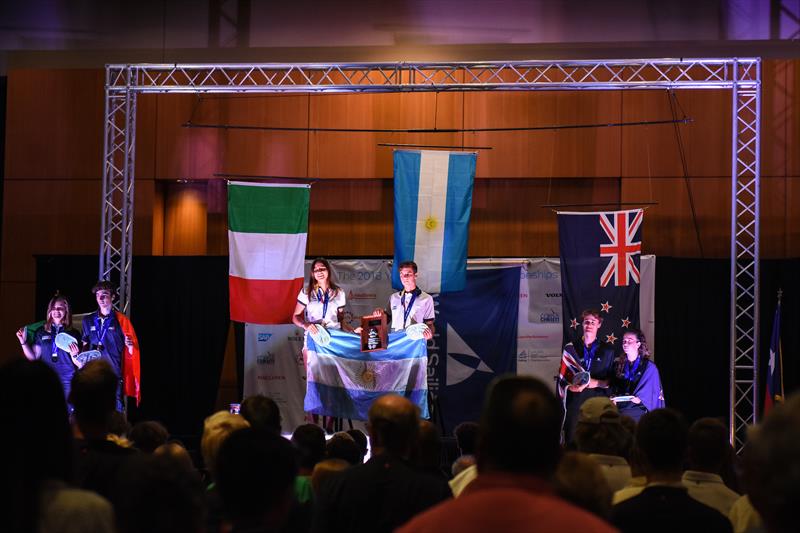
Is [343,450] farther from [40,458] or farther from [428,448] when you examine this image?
[40,458]

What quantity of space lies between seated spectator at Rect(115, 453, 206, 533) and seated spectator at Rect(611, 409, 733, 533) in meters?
1.48

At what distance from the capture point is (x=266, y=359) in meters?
11.9

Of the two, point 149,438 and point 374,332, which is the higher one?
point 374,332

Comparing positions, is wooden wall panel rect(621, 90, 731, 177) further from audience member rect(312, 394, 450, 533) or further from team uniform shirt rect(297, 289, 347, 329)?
audience member rect(312, 394, 450, 533)

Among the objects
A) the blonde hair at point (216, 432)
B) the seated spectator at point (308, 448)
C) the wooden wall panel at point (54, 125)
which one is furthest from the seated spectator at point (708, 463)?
the wooden wall panel at point (54, 125)

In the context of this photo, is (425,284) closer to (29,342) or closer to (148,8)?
(29,342)

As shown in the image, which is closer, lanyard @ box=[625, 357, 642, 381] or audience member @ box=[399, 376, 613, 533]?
audience member @ box=[399, 376, 613, 533]

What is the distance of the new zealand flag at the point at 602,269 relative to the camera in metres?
10.3

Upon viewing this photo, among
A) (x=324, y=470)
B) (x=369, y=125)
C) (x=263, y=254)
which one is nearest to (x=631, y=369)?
(x=263, y=254)

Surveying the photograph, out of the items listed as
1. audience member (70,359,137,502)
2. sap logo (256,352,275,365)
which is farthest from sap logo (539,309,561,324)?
audience member (70,359,137,502)

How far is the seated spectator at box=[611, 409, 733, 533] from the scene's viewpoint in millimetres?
2934

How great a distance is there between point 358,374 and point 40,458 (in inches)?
328

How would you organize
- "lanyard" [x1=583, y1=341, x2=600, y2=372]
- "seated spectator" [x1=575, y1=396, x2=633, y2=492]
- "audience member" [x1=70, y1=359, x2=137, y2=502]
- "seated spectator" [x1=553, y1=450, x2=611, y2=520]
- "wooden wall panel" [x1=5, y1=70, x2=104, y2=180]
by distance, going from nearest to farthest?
"seated spectator" [x1=553, y1=450, x2=611, y2=520]
"audience member" [x1=70, y1=359, x2=137, y2=502]
"seated spectator" [x1=575, y1=396, x2=633, y2=492]
"lanyard" [x1=583, y1=341, x2=600, y2=372]
"wooden wall panel" [x1=5, y1=70, x2=104, y2=180]

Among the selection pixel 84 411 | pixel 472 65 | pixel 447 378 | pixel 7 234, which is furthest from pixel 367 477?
pixel 7 234
